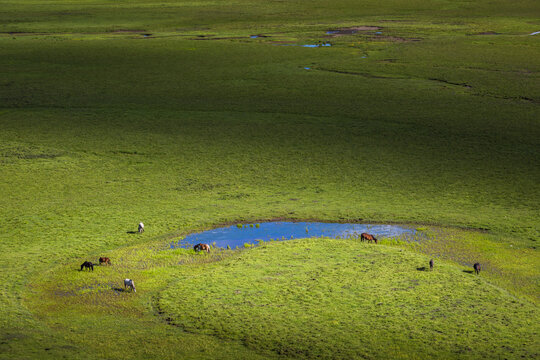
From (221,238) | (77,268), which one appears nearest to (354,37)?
(221,238)

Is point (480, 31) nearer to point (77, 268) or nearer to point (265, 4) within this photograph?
point (265, 4)

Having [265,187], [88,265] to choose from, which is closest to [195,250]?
[88,265]

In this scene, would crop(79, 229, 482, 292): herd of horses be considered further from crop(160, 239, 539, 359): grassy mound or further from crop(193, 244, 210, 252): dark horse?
crop(160, 239, 539, 359): grassy mound

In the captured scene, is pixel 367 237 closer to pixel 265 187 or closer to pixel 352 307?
pixel 352 307

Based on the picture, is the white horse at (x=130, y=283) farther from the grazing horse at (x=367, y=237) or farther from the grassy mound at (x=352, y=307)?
the grazing horse at (x=367, y=237)

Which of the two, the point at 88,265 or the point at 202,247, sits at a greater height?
the point at 88,265

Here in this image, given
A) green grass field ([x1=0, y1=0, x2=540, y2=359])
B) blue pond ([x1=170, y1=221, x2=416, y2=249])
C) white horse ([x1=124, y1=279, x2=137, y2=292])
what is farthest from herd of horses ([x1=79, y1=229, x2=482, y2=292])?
blue pond ([x1=170, y1=221, x2=416, y2=249])
